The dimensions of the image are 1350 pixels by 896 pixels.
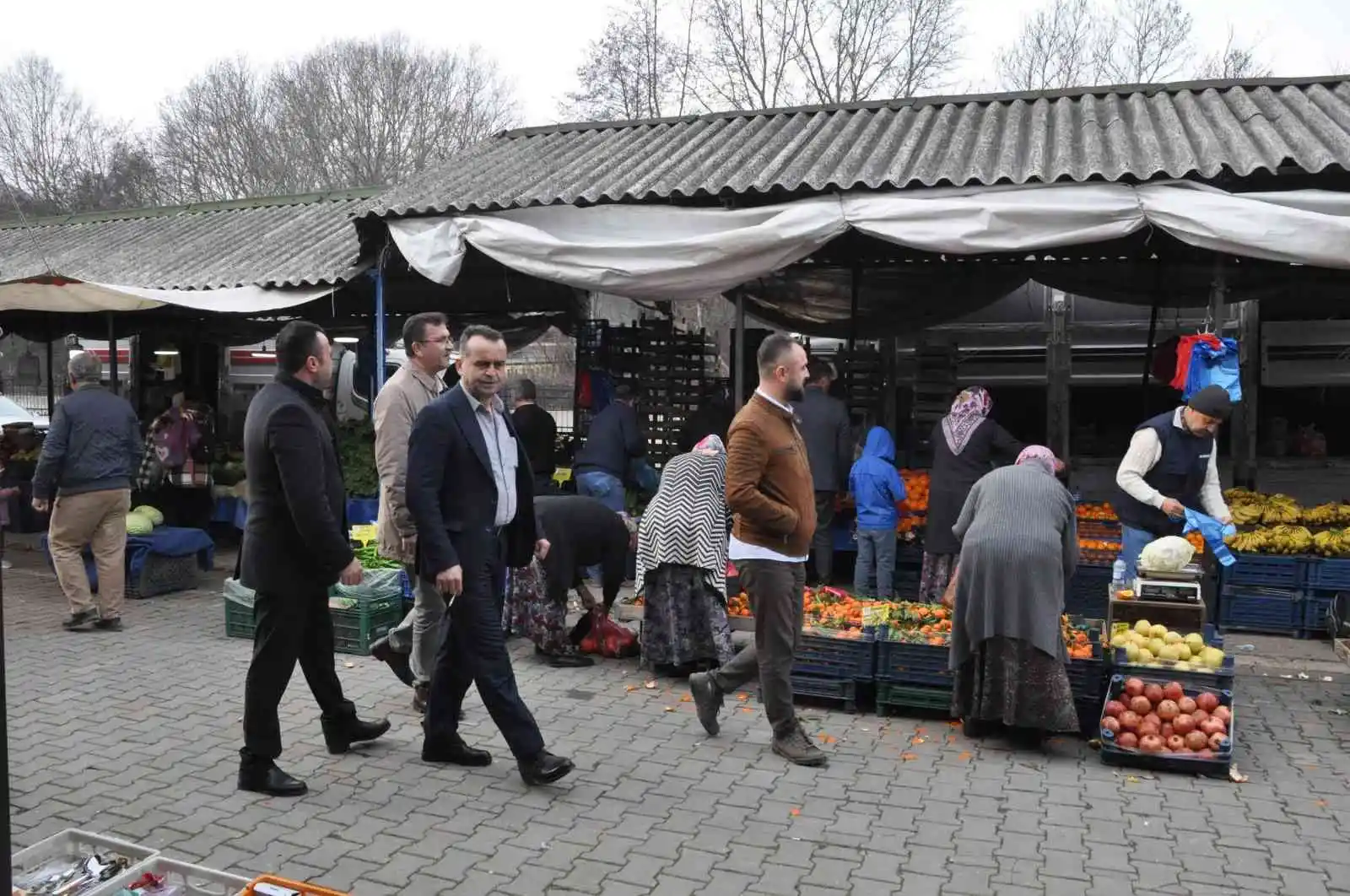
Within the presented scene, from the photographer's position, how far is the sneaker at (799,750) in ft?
16.9

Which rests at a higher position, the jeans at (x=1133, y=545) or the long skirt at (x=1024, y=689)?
the jeans at (x=1133, y=545)

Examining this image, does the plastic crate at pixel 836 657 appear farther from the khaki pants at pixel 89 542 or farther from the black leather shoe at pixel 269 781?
the khaki pants at pixel 89 542

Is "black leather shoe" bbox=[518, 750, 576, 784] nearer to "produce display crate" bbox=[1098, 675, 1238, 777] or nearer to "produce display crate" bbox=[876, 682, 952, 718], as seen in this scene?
"produce display crate" bbox=[876, 682, 952, 718]

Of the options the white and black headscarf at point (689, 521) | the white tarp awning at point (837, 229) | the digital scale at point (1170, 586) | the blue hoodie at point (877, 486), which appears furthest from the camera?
the blue hoodie at point (877, 486)

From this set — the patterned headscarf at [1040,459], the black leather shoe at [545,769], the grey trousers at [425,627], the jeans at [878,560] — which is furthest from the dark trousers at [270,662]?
the jeans at [878,560]

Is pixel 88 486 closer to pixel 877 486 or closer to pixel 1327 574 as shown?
pixel 877 486

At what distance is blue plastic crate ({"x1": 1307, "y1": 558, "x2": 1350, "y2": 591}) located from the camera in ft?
25.0

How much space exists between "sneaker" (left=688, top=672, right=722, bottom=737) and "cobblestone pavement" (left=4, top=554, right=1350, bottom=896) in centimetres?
11

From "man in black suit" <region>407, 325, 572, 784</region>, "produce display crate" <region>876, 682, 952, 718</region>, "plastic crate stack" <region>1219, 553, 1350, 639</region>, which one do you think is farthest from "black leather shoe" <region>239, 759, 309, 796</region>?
"plastic crate stack" <region>1219, 553, 1350, 639</region>

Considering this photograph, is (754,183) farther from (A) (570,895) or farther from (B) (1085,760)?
(A) (570,895)

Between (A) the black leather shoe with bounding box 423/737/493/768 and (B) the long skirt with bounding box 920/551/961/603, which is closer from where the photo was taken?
(A) the black leather shoe with bounding box 423/737/493/768

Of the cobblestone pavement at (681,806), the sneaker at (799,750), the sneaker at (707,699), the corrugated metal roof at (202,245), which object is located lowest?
the cobblestone pavement at (681,806)

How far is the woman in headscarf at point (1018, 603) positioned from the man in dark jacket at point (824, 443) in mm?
3179

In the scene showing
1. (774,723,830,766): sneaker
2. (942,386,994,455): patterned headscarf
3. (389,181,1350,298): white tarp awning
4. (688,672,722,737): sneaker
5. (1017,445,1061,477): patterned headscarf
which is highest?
(389,181,1350,298): white tarp awning
